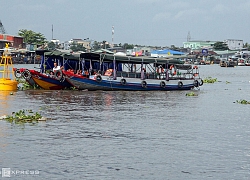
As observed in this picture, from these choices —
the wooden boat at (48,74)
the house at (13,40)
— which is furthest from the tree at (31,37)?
the wooden boat at (48,74)

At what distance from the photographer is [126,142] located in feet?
55.9

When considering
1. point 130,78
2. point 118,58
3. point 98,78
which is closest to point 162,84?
point 130,78

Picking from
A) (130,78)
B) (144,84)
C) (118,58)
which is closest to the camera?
(118,58)

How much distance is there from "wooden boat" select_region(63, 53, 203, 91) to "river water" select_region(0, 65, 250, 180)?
6.16m

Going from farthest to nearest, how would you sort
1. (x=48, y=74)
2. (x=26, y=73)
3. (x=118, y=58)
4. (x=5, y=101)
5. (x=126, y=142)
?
(x=118, y=58) < (x=48, y=74) < (x=26, y=73) < (x=5, y=101) < (x=126, y=142)

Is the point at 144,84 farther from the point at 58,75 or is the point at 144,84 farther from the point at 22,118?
the point at 22,118

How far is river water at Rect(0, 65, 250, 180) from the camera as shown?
1354cm

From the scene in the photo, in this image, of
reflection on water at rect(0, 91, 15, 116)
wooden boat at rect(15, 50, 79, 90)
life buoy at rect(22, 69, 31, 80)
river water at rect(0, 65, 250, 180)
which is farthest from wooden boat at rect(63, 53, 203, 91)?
river water at rect(0, 65, 250, 180)

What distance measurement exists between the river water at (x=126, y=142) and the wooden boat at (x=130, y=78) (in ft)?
20.2

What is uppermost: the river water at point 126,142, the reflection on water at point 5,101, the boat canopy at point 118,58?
the boat canopy at point 118,58

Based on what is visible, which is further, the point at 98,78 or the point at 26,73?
the point at 98,78

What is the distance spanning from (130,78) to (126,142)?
62.3ft

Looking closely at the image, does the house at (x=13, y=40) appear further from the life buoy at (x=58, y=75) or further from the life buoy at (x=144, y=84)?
the life buoy at (x=58, y=75)

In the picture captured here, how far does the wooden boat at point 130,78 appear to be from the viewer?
114 feet
